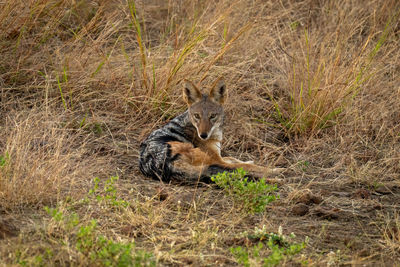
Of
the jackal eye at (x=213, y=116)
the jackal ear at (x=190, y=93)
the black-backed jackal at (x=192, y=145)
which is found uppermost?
the jackal ear at (x=190, y=93)

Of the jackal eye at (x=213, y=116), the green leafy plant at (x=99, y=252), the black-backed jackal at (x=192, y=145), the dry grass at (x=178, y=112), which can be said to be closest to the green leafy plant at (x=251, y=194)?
the dry grass at (x=178, y=112)

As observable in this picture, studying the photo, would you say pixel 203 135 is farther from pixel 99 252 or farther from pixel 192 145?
pixel 99 252

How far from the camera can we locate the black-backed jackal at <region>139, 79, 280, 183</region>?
5.39 meters

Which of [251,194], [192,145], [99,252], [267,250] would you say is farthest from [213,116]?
[99,252]

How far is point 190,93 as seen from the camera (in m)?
6.27

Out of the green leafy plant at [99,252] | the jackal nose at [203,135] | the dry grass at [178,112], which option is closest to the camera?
the green leafy plant at [99,252]

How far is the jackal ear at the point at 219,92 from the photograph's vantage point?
6242 mm

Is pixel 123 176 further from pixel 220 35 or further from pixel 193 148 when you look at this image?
pixel 220 35

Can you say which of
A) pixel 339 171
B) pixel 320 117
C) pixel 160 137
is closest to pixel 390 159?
pixel 339 171

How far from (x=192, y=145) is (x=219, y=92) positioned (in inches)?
29.2

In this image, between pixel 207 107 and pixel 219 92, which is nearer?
pixel 207 107

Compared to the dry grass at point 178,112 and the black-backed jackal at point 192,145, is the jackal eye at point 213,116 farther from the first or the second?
the dry grass at point 178,112

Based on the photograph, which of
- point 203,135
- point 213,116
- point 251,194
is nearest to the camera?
point 251,194

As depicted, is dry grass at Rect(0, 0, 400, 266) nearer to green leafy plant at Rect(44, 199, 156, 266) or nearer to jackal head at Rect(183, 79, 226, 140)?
green leafy plant at Rect(44, 199, 156, 266)
